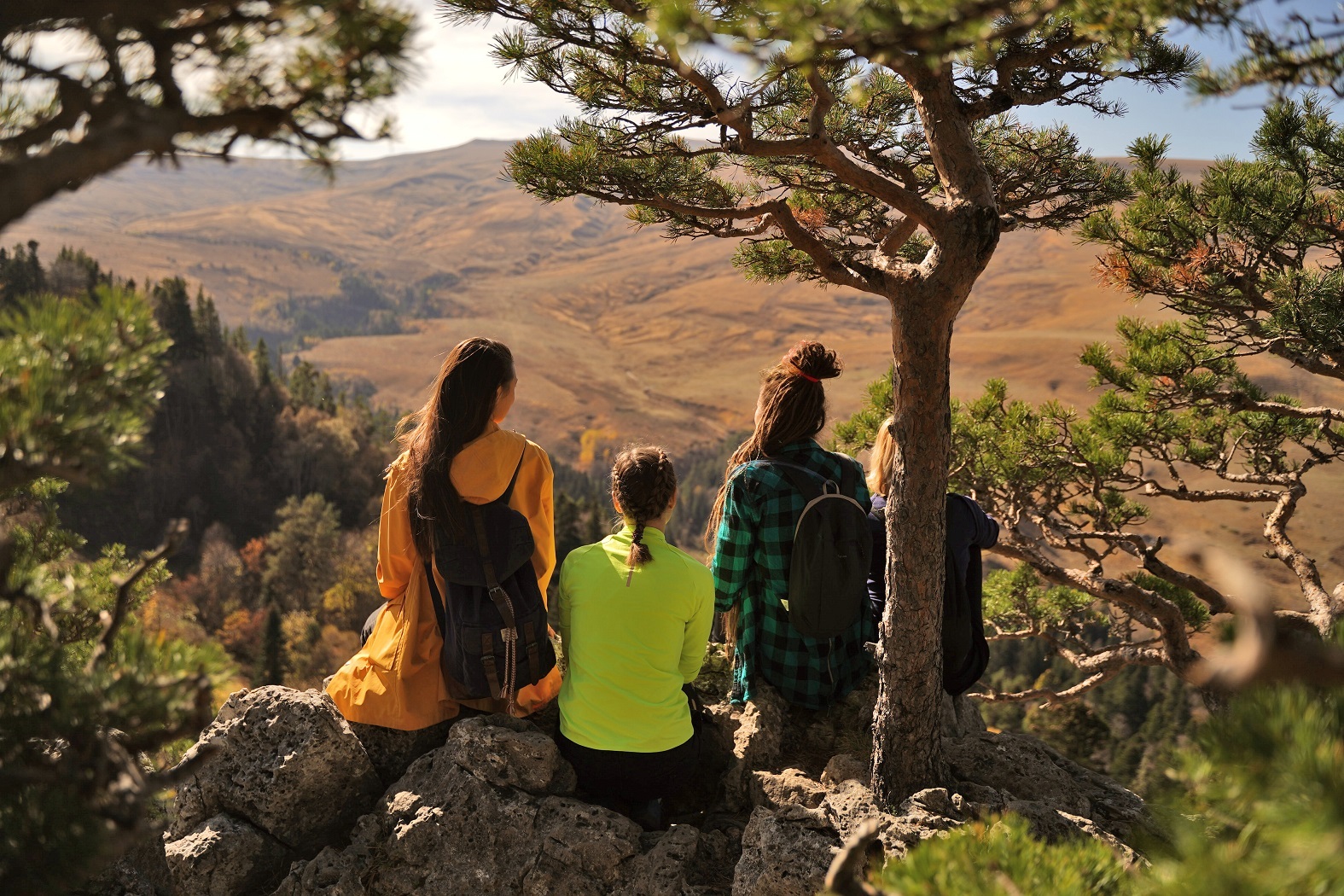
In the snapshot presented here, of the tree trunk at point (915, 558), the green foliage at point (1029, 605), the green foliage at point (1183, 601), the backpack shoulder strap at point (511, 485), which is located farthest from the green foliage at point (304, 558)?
A: the tree trunk at point (915, 558)

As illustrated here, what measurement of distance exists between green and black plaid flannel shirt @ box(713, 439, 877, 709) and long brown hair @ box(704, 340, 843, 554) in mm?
69

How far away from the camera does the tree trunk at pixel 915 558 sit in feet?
11.6

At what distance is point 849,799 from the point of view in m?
3.69

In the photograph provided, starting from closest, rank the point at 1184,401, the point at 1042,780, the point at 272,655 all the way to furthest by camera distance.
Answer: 1. the point at 1042,780
2. the point at 1184,401
3. the point at 272,655

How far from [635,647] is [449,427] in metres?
1.28

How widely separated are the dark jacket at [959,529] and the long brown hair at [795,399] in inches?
21.9

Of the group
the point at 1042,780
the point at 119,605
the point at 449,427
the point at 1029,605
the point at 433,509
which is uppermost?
the point at 449,427

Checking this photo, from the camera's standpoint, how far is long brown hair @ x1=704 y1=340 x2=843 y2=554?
4.09 meters

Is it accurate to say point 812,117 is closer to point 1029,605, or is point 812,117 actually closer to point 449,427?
point 449,427

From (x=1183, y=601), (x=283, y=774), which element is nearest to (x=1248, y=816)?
(x=283, y=774)

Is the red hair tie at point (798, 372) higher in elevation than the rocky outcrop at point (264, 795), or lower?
higher

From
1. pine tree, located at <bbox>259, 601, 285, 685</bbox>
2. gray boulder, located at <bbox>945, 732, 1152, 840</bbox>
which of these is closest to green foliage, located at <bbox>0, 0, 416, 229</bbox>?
gray boulder, located at <bbox>945, 732, 1152, 840</bbox>

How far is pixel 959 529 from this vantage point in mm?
4125

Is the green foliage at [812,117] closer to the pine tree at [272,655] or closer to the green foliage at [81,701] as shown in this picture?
the green foliage at [81,701]
